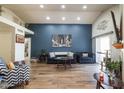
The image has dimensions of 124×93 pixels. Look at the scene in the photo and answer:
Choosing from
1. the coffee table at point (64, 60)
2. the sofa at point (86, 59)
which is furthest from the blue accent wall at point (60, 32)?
the coffee table at point (64, 60)

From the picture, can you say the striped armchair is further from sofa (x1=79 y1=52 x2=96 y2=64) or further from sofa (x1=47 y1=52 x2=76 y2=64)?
sofa (x1=79 y1=52 x2=96 y2=64)

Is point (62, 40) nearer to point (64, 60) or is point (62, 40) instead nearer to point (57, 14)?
point (57, 14)

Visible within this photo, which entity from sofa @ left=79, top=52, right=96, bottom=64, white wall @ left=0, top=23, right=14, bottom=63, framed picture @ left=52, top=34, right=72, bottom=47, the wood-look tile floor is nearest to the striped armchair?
the wood-look tile floor

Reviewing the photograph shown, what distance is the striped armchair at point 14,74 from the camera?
16.0 feet

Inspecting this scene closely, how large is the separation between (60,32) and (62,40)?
24.1 inches

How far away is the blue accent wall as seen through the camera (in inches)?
528

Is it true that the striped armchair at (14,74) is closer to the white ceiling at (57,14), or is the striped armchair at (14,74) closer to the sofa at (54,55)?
the white ceiling at (57,14)

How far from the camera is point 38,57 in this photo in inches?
528

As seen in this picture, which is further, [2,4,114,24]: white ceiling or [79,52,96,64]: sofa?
[79,52,96,64]: sofa

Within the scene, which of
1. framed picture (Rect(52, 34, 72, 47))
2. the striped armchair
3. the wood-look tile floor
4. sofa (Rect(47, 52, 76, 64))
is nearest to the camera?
the striped armchair

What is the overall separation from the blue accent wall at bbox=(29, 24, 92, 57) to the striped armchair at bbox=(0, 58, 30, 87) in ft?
25.8

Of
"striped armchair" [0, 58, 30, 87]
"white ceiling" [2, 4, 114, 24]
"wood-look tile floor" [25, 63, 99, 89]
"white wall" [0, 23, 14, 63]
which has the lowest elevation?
Result: "wood-look tile floor" [25, 63, 99, 89]

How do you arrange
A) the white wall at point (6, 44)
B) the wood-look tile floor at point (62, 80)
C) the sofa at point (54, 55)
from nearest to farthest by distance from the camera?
the wood-look tile floor at point (62, 80) → the white wall at point (6, 44) → the sofa at point (54, 55)

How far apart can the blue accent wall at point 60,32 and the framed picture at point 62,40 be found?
225mm
